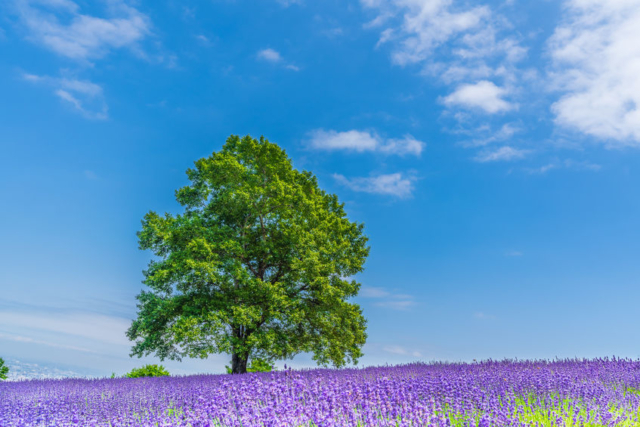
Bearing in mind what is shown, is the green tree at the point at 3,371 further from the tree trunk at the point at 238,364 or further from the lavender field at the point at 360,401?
the tree trunk at the point at 238,364

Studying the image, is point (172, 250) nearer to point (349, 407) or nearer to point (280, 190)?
point (280, 190)

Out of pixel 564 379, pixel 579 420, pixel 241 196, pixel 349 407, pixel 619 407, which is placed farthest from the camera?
pixel 241 196

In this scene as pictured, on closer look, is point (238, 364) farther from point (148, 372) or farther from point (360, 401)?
point (360, 401)

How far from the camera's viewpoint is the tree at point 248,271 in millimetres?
16219

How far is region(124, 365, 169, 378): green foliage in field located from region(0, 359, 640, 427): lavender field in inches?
226

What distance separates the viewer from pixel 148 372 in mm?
17766

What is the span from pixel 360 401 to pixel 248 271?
36.0 ft

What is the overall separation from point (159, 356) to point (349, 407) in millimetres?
13543

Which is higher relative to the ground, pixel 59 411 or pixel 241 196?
pixel 241 196

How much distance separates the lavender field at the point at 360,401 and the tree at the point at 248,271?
4.70m

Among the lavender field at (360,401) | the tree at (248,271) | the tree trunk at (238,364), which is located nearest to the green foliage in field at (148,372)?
the tree at (248,271)

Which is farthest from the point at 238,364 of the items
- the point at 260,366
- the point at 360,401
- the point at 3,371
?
the point at 360,401

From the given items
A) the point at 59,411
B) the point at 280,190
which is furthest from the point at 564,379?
the point at 280,190

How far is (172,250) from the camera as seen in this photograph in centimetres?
1819
